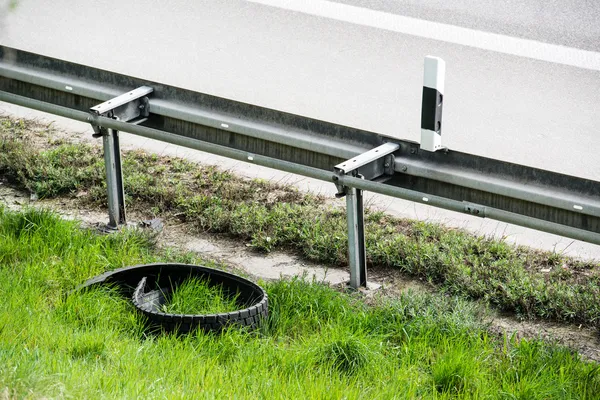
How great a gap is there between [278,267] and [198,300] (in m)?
0.80

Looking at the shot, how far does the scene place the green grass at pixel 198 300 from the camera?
4996mm

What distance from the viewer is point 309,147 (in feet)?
17.6

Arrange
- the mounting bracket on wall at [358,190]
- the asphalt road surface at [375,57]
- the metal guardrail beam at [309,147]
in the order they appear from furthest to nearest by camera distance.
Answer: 1. the asphalt road surface at [375,57]
2. the mounting bracket on wall at [358,190]
3. the metal guardrail beam at [309,147]

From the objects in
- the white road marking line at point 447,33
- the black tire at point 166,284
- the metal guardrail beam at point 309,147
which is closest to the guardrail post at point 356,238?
the metal guardrail beam at point 309,147

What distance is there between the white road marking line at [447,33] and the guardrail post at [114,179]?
3.79m

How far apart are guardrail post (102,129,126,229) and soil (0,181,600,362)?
0.38 ft

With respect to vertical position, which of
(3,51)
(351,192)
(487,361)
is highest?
(3,51)

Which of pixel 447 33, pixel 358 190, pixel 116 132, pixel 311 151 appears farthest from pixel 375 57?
pixel 358 190

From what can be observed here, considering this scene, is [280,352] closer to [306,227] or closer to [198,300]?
[198,300]

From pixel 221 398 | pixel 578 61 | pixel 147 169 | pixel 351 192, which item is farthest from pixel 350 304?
pixel 578 61

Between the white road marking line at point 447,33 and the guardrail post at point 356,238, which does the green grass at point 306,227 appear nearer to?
the guardrail post at point 356,238

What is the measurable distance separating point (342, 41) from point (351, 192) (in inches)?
160

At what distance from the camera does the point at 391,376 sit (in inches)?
171

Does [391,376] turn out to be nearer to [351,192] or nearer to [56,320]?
[351,192]
